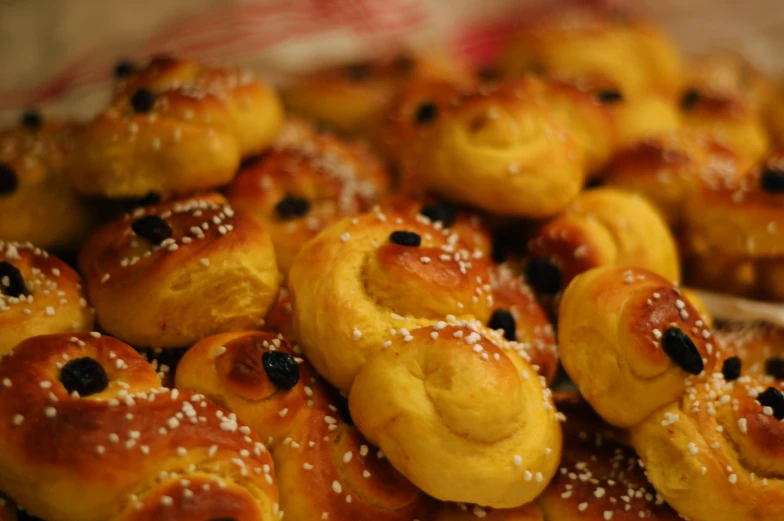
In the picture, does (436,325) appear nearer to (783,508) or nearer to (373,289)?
(373,289)

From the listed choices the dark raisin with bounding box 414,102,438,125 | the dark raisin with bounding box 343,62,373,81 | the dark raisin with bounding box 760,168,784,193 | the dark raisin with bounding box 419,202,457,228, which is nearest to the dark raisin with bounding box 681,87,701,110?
the dark raisin with bounding box 760,168,784,193

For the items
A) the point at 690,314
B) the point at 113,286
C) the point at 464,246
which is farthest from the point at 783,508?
the point at 113,286

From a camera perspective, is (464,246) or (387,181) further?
(387,181)

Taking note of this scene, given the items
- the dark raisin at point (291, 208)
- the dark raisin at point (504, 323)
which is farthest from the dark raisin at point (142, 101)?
the dark raisin at point (504, 323)

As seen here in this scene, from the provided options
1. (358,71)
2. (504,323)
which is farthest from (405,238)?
(358,71)

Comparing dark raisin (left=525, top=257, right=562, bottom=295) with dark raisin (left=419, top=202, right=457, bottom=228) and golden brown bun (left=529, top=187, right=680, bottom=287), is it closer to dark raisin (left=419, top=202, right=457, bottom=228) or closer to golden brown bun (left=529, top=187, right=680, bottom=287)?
golden brown bun (left=529, top=187, right=680, bottom=287)

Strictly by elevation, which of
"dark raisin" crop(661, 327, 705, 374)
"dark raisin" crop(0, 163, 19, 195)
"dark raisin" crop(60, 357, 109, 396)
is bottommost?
"dark raisin" crop(661, 327, 705, 374)

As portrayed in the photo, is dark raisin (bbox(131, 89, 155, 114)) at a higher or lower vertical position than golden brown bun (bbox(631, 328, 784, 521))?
higher
